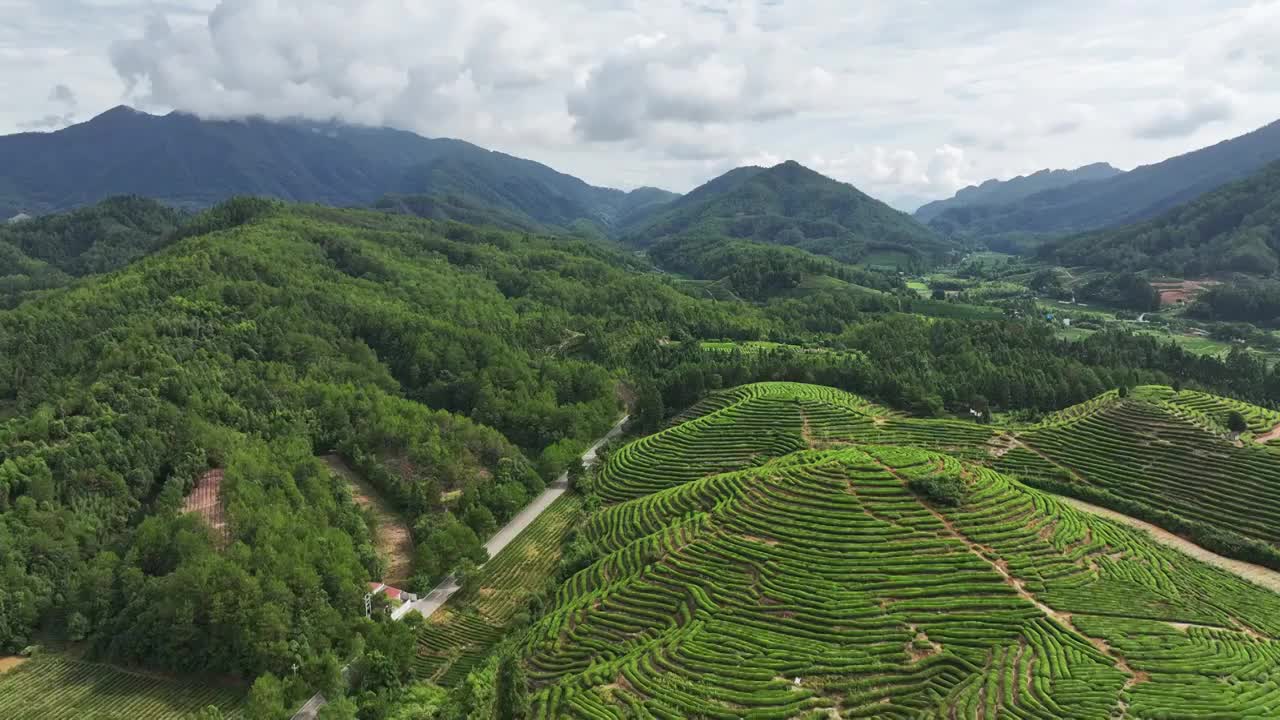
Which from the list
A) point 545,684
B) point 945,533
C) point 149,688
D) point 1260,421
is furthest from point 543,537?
point 1260,421

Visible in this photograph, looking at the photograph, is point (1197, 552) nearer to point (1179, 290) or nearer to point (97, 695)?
point (97, 695)

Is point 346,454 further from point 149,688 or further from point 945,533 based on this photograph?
point 945,533

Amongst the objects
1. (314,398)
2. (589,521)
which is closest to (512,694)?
(589,521)

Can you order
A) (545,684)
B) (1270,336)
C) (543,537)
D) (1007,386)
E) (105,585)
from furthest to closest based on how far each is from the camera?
1. (1270,336)
2. (1007,386)
3. (543,537)
4. (105,585)
5. (545,684)

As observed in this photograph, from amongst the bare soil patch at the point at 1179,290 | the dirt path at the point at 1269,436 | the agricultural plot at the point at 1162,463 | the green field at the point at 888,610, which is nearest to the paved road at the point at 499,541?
the green field at the point at 888,610

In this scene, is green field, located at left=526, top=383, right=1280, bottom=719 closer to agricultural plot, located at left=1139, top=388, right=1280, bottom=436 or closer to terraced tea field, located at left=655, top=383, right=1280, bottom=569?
terraced tea field, located at left=655, top=383, right=1280, bottom=569

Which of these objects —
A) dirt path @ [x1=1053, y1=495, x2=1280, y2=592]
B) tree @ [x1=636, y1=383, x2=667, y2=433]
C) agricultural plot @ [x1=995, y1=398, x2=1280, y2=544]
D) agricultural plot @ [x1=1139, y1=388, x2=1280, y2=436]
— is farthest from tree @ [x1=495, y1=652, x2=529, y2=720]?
agricultural plot @ [x1=1139, y1=388, x2=1280, y2=436]
